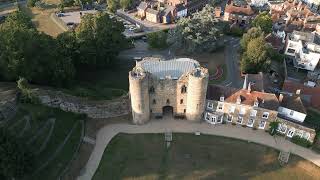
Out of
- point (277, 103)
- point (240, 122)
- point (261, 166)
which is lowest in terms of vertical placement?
point (261, 166)

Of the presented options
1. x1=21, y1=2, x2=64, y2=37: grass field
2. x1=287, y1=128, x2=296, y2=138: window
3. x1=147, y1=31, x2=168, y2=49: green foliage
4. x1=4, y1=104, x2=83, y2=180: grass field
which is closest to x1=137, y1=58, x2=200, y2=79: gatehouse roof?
x1=4, y1=104, x2=83, y2=180: grass field

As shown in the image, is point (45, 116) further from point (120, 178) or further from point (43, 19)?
point (43, 19)

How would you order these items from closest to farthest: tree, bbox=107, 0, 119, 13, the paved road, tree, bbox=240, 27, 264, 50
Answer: the paved road < tree, bbox=240, 27, 264, 50 < tree, bbox=107, 0, 119, 13

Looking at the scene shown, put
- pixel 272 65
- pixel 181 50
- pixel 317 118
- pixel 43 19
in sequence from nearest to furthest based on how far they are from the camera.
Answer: pixel 317 118, pixel 272 65, pixel 181 50, pixel 43 19

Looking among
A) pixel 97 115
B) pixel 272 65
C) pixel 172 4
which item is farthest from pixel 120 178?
pixel 172 4

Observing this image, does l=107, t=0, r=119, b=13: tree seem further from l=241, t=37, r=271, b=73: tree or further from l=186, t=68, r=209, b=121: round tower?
l=186, t=68, r=209, b=121: round tower

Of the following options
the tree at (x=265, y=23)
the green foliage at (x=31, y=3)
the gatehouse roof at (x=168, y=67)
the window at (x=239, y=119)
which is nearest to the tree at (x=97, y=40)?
the gatehouse roof at (x=168, y=67)

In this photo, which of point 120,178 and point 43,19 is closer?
point 120,178
